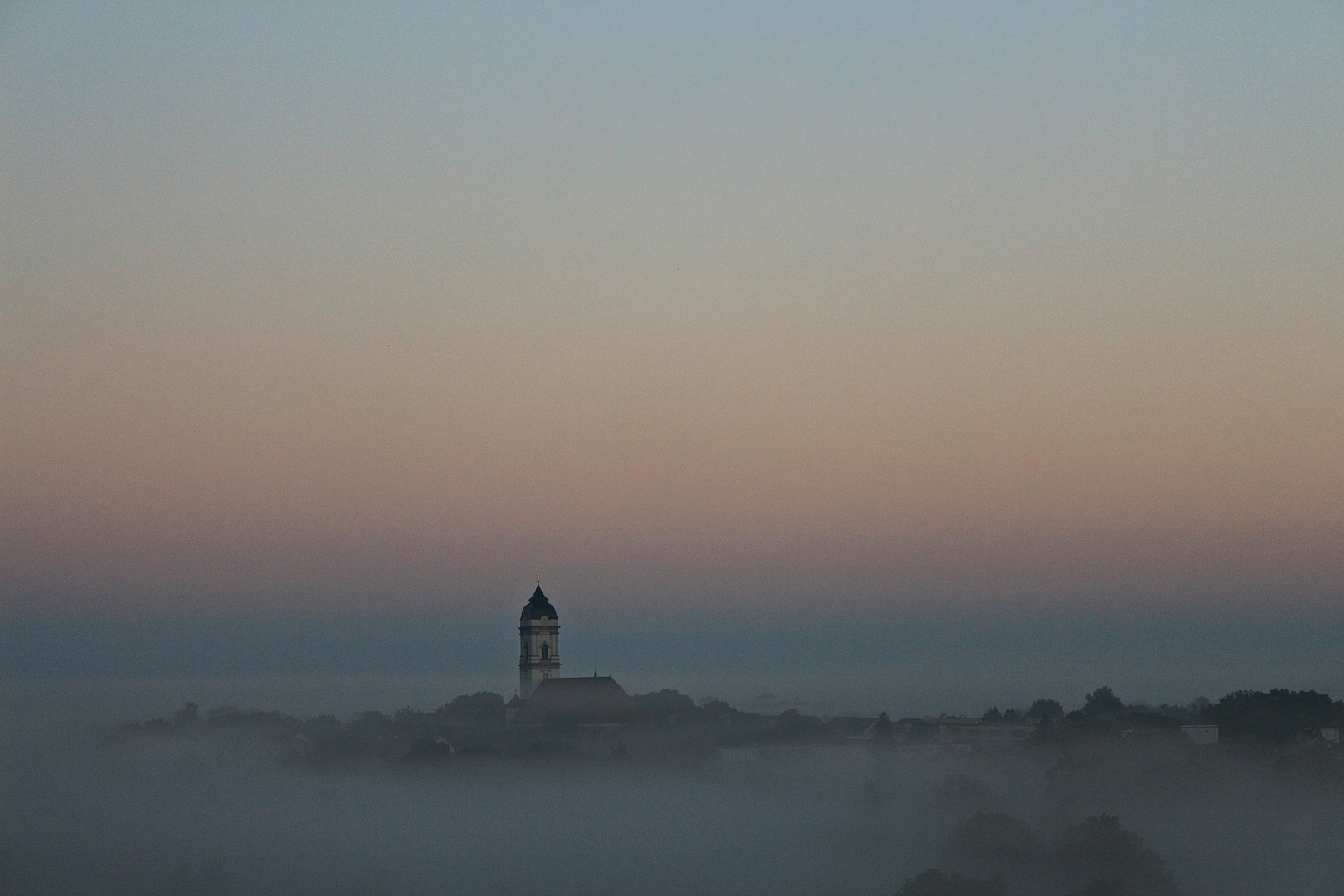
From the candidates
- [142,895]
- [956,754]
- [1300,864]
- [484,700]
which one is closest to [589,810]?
[956,754]

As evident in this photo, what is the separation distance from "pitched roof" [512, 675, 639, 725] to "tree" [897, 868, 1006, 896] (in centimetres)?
7717

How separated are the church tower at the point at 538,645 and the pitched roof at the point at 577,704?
2.84 ft

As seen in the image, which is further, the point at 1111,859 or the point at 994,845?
the point at 994,845

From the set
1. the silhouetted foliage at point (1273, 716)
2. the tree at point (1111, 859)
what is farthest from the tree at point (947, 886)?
the silhouetted foliage at point (1273, 716)

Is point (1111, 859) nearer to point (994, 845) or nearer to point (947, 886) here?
point (994, 845)

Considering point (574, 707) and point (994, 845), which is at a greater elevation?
point (574, 707)

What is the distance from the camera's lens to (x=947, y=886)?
74.4m

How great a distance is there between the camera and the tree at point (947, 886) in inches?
2906

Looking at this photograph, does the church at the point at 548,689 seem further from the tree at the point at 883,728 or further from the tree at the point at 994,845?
the tree at the point at 994,845

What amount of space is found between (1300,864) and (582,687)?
76.7 metres

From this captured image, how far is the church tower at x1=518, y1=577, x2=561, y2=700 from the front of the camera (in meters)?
150

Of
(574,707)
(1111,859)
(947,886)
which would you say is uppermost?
(574,707)

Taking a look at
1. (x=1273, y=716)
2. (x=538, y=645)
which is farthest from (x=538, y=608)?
(x=1273, y=716)

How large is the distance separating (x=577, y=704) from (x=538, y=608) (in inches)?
385
